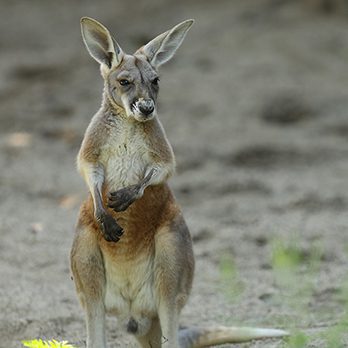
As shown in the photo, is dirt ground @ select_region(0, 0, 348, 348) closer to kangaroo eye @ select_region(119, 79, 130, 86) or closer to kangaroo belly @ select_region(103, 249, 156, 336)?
kangaroo belly @ select_region(103, 249, 156, 336)

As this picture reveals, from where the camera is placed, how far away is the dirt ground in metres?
6.02

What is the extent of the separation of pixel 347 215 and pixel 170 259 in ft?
11.1

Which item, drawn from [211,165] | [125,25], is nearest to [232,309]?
[211,165]

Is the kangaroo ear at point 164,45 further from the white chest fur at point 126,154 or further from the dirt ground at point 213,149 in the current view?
the dirt ground at point 213,149

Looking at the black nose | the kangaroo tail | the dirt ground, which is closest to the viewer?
the black nose

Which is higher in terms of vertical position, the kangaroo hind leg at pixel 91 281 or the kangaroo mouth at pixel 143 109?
the kangaroo mouth at pixel 143 109

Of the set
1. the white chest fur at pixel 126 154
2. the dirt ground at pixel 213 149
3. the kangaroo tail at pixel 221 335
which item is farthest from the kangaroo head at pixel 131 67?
the kangaroo tail at pixel 221 335

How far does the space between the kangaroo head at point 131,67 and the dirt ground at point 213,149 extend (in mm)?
1011

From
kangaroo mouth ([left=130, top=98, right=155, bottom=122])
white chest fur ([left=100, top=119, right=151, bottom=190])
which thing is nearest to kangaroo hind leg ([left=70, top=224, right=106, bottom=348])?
white chest fur ([left=100, top=119, right=151, bottom=190])

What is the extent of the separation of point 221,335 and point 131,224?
0.90 m

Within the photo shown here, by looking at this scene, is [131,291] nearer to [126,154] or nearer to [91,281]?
[91,281]

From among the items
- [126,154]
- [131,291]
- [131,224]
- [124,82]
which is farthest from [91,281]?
[124,82]

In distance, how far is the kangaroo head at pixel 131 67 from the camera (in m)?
4.55

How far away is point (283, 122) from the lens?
31.2ft
